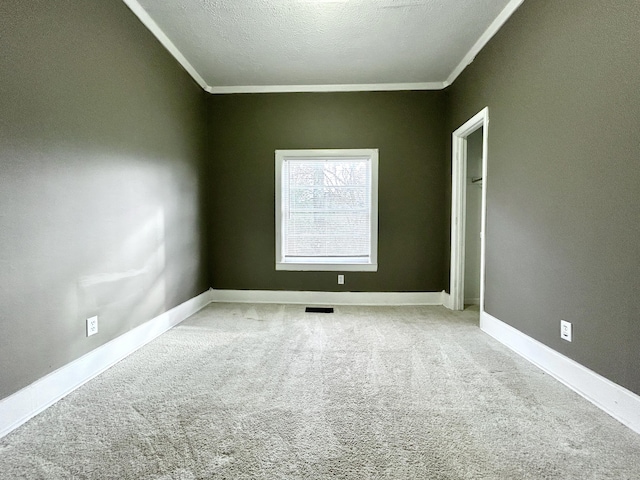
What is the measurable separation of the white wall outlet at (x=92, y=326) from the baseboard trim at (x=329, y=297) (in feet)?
6.18

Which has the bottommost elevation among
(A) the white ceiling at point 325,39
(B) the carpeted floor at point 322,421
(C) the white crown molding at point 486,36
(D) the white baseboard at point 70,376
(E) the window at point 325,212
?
(B) the carpeted floor at point 322,421

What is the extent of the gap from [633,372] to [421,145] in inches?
116

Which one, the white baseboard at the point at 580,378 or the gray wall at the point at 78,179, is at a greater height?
the gray wall at the point at 78,179

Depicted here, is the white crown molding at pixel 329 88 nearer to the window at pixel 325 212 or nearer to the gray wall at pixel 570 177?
the window at pixel 325 212

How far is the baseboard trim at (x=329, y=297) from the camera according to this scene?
377cm

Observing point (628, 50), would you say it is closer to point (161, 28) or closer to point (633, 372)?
point (633, 372)

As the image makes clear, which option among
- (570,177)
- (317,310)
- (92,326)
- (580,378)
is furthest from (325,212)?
(580,378)

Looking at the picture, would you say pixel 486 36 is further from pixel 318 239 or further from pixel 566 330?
pixel 318 239

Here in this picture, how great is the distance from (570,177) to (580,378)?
1.20 metres

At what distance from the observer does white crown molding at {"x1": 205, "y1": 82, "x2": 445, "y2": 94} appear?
364 centimetres

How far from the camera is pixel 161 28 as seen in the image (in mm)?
2637

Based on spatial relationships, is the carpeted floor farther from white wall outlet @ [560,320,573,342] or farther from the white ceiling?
the white ceiling

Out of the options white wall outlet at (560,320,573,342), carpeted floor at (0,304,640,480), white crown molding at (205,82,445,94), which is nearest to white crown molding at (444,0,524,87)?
white crown molding at (205,82,445,94)

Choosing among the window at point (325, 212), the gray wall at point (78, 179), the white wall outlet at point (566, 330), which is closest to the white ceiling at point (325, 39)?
the gray wall at point (78, 179)
